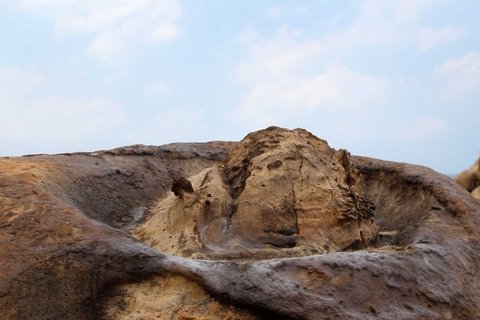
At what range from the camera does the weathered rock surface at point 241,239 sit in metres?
2.93

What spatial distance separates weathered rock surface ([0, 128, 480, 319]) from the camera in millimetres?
2932

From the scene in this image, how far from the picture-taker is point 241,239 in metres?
3.67

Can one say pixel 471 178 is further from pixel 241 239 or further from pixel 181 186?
pixel 241 239

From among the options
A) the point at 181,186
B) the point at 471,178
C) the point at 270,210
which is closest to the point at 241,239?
the point at 270,210

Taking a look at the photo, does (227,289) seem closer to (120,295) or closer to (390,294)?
(120,295)

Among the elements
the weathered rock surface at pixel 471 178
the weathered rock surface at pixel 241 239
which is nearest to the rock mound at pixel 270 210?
the weathered rock surface at pixel 241 239

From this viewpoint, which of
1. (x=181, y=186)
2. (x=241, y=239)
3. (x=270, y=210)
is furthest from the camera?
(x=181, y=186)

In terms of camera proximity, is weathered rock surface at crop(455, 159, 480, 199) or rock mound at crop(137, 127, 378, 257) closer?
rock mound at crop(137, 127, 378, 257)

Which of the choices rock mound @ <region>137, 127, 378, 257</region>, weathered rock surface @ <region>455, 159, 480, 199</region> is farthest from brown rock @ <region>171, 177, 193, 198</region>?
weathered rock surface @ <region>455, 159, 480, 199</region>

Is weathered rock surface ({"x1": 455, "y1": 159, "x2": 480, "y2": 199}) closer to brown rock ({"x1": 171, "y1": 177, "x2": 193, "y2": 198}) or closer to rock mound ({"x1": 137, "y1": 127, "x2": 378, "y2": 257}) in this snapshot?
rock mound ({"x1": 137, "y1": 127, "x2": 378, "y2": 257})

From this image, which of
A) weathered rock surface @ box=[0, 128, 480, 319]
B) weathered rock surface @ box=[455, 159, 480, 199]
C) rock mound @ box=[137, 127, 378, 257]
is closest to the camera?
weathered rock surface @ box=[0, 128, 480, 319]

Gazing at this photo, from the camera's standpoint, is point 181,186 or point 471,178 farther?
point 471,178

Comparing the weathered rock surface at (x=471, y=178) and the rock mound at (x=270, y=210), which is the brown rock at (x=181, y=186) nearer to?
the rock mound at (x=270, y=210)

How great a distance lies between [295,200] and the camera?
3980mm
